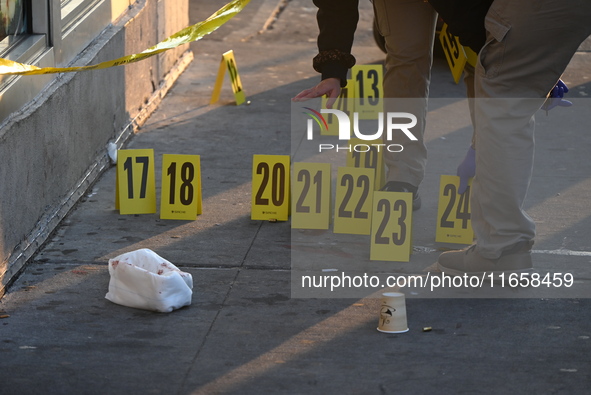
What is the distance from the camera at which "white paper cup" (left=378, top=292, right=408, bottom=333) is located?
3.74 meters

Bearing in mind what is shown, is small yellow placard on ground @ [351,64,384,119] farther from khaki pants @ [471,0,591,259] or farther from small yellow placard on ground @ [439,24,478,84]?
khaki pants @ [471,0,591,259]

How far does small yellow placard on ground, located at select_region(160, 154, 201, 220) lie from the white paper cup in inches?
64.0

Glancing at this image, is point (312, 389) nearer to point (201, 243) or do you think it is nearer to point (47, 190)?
point (201, 243)

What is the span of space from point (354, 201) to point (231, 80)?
289 cm

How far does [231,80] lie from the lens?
7.54 m

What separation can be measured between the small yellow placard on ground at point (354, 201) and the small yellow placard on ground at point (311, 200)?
0.20 feet

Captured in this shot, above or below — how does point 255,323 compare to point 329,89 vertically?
below

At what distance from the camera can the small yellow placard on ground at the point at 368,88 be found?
7.30 meters

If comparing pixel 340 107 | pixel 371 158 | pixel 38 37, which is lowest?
pixel 340 107

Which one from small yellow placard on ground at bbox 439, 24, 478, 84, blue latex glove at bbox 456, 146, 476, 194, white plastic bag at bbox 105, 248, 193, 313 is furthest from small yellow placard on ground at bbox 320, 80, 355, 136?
white plastic bag at bbox 105, 248, 193, 313

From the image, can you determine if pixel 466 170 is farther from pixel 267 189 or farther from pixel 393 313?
pixel 393 313

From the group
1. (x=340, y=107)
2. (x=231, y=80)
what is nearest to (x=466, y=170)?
(x=340, y=107)

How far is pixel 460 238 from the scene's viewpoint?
4.80 m

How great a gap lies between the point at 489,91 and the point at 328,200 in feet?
3.91
